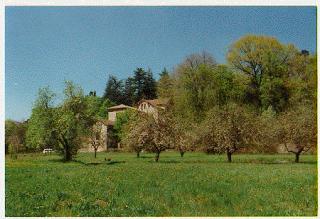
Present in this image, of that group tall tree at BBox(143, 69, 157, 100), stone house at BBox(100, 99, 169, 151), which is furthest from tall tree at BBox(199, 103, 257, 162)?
tall tree at BBox(143, 69, 157, 100)

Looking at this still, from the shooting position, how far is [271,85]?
2216 cm

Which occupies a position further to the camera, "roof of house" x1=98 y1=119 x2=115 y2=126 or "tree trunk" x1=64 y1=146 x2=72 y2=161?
"roof of house" x1=98 y1=119 x2=115 y2=126

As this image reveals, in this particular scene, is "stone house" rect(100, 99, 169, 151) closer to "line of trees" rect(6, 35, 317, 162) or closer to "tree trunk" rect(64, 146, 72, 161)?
"line of trees" rect(6, 35, 317, 162)

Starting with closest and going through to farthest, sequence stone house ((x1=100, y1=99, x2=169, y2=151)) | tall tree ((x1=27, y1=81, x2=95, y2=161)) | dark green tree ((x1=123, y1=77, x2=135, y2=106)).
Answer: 1. dark green tree ((x1=123, y1=77, x2=135, y2=106))
2. stone house ((x1=100, y1=99, x2=169, y2=151))
3. tall tree ((x1=27, y1=81, x2=95, y2=161))

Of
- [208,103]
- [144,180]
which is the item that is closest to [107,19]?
[144,180]

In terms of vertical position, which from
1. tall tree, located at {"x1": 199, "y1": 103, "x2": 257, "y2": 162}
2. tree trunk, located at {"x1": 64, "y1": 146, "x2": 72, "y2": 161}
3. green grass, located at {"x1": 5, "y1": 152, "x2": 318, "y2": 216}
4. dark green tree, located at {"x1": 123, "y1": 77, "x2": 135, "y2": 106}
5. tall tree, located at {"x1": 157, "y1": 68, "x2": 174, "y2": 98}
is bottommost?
green grass, located at {"x1": 5, "y1": 152, "x2": 318, "y2": 216}

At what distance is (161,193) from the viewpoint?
15750 mm

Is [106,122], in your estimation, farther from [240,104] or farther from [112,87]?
[112,87]

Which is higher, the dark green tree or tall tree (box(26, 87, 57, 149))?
the dark green tree

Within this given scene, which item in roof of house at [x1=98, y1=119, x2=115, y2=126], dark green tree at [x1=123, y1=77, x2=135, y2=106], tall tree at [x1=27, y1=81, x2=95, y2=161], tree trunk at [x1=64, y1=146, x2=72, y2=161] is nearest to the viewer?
dark green tree at [x1=123, y1=77, x2=135, y2=106]

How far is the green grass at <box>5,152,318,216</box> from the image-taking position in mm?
14429

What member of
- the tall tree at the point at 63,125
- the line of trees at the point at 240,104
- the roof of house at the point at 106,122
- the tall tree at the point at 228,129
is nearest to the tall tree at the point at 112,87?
the line of trees at the point at 240,104

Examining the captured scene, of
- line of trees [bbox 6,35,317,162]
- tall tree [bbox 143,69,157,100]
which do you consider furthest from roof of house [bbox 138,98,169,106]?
tall tree [bbox 143,69,157,100]

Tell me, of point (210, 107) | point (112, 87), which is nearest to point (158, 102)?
point (210, 107)
